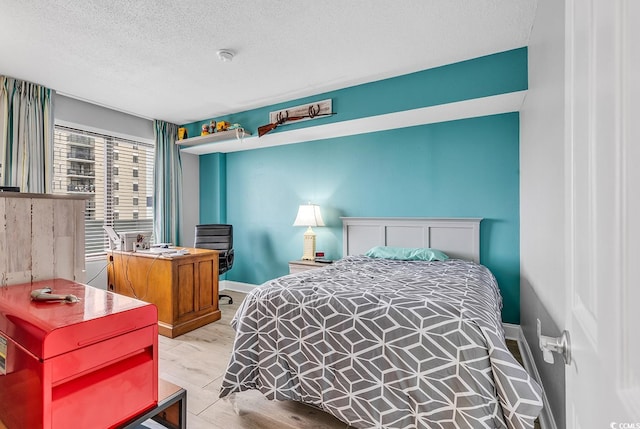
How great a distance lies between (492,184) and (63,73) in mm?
4330

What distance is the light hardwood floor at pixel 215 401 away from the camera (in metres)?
1.81

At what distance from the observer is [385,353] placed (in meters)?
1.55

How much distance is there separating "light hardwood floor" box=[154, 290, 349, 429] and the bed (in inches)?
6.6

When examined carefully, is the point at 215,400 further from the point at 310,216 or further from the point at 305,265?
the point at 310,216

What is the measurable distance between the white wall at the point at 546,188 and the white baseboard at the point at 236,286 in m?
3.54

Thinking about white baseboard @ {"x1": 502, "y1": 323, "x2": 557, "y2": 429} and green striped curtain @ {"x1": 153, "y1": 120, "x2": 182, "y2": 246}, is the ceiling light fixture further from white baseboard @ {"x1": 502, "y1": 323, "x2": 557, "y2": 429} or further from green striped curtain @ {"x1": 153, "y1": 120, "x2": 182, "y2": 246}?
white baseboard @ {"x1": 502, "y1": 323, "x2": 557, "y2": 429}

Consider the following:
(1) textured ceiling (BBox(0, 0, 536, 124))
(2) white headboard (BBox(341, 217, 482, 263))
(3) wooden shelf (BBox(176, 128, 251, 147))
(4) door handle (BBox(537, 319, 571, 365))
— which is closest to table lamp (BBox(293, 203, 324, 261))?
(2) white headboard (BBox(341, 217, 482, 263))

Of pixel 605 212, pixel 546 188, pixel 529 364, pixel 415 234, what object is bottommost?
pixel 529 364

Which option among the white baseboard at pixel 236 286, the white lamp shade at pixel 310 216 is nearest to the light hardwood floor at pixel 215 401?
the white lamp shade at pixel 310 216

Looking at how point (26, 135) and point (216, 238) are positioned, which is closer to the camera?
point (26, 135)

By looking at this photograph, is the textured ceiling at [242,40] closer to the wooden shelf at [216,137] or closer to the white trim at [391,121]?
the white trim at [391,121]

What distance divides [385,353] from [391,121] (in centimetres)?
249

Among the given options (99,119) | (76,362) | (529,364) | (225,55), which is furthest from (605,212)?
(99,119)

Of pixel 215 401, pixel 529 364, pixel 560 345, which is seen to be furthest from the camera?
pixel 529 364
